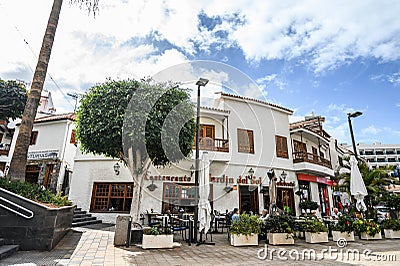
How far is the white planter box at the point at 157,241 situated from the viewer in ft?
22.9

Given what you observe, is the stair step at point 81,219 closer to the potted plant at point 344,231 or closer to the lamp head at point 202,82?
the lamp head at point 202,82

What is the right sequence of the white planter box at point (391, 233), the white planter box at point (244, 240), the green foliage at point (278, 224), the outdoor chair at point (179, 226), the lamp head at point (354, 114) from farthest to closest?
the lamp head at point (354, 114) → the white planter box at point (391, 233) → the green foliage at point (278, 224) → the outdoor chair at point (179, 226) → the white planter box at point (244, 240)

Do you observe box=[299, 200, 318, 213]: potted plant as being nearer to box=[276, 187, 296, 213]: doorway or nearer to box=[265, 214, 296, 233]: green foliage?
box=[276, 187, 296, 213]: doorway

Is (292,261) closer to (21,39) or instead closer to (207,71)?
(207,71)

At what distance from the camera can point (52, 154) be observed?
51.7 feet

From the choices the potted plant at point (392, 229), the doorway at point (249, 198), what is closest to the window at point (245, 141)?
the doorway at point (249, 198)

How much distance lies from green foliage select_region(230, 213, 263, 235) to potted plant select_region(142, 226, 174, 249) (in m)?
2.18

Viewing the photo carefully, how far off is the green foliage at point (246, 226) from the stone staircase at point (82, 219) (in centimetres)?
746

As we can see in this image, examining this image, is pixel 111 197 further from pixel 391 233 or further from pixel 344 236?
pixel 391 233

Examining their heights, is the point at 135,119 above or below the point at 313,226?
above

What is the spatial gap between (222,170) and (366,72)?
9.78 metres

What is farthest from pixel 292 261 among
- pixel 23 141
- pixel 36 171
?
pixel 36 171

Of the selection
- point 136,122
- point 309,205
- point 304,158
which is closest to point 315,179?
point 304,158

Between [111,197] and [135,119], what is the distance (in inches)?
294
